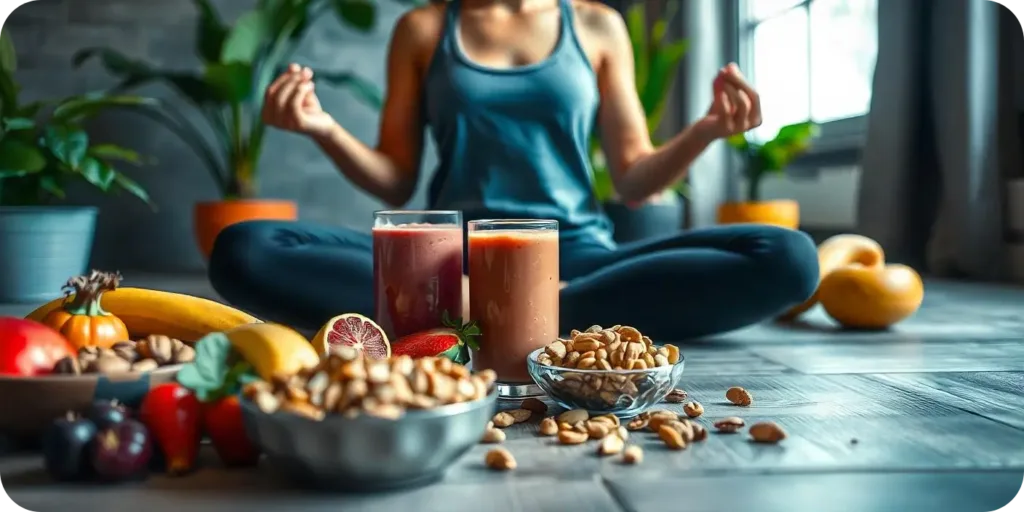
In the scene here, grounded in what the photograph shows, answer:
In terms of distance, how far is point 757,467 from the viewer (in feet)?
2.93

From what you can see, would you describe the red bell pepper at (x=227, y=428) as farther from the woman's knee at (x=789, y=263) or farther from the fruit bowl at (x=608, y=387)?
the woman's knee at (x=789, y=263)

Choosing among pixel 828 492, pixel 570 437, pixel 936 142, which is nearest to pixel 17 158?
pixel 570 437

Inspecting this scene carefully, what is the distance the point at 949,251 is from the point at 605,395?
7.60ft

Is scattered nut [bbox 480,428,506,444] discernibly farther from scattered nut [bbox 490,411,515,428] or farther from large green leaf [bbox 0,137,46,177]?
large green leaf [bbox 0,137,46,177]

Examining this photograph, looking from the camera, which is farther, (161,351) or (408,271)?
(408,271)

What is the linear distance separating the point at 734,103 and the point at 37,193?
2.42 meters

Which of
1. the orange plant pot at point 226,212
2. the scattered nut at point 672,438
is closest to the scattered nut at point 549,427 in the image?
the scattered nut at point 672,438

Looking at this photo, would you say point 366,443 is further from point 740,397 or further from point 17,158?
point 17,158

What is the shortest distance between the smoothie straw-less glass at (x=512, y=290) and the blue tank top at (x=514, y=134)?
0.76 meters

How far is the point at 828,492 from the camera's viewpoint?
81cm

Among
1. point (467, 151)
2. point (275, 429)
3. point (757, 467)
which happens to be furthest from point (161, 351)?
point (467, 151)

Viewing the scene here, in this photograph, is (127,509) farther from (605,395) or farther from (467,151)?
(467,151)

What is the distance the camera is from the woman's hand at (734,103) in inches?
64.1

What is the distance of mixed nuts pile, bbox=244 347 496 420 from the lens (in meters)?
0.77
